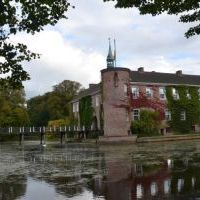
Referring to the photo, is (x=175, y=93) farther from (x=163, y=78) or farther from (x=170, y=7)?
(x=170, y=7)

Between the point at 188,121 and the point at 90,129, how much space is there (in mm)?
13455

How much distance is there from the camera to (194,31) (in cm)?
967

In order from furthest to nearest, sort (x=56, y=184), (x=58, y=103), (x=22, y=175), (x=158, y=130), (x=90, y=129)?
(x=58, y=103) < (x=90, y=129) < (x=158, y=130) < (x=22, y=175) < (x=56, y=184)

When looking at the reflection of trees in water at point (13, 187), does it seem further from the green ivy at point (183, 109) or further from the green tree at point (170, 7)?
the green ivy at point (183, 109)

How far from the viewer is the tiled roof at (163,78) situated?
204 ft

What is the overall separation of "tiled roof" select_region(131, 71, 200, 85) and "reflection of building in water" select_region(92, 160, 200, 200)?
40.4 m

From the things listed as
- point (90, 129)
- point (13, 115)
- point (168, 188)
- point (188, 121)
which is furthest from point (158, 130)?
point (168, 188)

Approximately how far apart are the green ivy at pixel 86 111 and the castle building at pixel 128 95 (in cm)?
71

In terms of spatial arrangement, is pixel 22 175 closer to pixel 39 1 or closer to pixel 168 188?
pixel 168 188

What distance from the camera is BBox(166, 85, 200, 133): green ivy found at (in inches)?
2425

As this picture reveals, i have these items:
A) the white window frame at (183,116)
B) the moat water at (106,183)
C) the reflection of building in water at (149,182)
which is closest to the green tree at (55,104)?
the white window frame at (183,116)

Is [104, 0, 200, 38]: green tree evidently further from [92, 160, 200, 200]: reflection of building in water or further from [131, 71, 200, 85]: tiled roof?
[131, 71, 200, 85]: tiled roof

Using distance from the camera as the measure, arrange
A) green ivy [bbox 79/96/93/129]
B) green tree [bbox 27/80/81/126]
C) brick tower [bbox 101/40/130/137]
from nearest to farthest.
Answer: brick tower [bbox 101/40/130/137] → green ivy [bbox 79/96/93/129] → green tree [bbox 27/80/81/126]

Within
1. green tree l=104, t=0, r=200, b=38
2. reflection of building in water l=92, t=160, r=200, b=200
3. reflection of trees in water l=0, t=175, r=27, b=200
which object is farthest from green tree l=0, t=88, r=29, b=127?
green tree l=104, t=0, r=200, b=38
